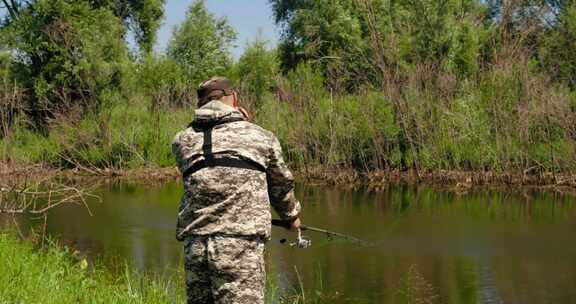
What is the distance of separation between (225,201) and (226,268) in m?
0.36

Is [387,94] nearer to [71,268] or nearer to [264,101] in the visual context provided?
[264,101]

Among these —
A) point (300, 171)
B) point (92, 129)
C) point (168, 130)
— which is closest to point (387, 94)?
point (300, 171)

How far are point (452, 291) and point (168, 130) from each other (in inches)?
683

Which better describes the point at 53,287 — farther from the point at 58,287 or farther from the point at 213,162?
the point at 213,162

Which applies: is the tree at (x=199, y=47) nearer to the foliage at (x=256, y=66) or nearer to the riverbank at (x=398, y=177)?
the foliage at (x=256, y=66)

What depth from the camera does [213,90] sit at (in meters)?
4.53

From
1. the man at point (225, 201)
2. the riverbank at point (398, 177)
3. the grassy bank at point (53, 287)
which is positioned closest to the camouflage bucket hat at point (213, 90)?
the man at point (225, 201)

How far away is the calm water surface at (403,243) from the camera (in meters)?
10.7

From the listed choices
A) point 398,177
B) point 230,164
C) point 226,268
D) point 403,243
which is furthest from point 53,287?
point 398,177

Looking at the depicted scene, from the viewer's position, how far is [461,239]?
14281 mm

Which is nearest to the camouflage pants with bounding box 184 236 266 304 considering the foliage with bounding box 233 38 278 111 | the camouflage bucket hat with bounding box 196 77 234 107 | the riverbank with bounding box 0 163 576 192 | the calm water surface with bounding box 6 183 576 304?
the camouflage bucket hat with bounding box 196 77 234 107

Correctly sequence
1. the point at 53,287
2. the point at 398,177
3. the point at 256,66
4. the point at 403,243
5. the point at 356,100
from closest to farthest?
the point at 53,287 → the point at 403,243 → the point at 398,177 → the point at 356,100 → the point at 256,66

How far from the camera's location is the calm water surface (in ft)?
35.0

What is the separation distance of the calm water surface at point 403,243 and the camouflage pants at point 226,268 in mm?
4801
